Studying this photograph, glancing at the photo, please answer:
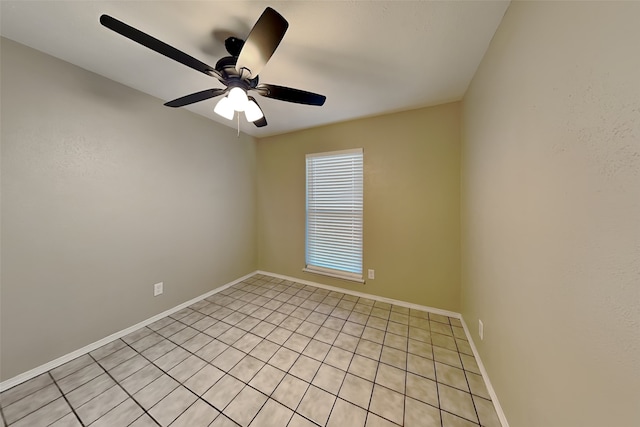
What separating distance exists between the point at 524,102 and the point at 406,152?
1386 millimetres

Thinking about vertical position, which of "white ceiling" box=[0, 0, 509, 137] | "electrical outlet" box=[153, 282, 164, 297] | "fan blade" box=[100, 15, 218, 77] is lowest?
"electrical outlet" box=[153, 282, 164, 297]

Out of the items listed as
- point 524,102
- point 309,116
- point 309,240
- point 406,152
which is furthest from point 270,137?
point 524,102

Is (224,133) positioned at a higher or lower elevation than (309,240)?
higher

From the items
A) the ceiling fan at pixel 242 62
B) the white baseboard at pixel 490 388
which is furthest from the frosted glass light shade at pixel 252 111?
the white baseboard at pixel 490 388

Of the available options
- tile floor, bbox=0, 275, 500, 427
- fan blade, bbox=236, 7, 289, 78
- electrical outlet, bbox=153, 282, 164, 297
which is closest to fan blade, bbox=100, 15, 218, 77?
fan blade, bbox=236, 7, 289, 78

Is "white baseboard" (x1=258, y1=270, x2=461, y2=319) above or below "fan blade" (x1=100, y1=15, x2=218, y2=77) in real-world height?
below

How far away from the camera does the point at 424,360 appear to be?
64.0 inches

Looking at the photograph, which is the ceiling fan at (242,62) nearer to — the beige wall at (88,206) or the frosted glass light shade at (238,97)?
the frosted glass light shade at (238,97)

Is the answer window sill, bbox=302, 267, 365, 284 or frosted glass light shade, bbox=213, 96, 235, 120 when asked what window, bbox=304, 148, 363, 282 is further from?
frosted glass light shade, bbox=213, 96, 235, 120

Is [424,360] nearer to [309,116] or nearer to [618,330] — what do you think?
[618,330]

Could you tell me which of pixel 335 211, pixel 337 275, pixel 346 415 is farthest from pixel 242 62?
pixel 337 275

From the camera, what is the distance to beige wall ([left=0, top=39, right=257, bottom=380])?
4.60 ft

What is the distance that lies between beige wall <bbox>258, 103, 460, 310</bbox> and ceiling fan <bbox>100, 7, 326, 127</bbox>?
4.11 ft

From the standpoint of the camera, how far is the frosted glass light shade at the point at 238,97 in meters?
1.30
